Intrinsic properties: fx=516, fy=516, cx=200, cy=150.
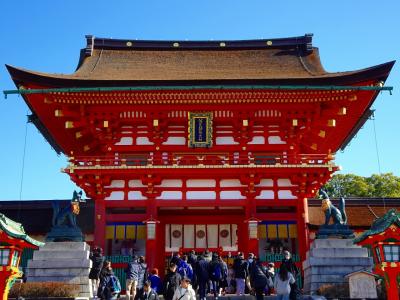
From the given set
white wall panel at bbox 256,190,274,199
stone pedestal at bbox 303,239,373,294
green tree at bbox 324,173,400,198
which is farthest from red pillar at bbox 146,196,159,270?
green tree at bbox 324,173,400,198

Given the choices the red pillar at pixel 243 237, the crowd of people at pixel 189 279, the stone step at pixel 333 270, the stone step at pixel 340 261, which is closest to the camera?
the crowd of people at pixel 189 279

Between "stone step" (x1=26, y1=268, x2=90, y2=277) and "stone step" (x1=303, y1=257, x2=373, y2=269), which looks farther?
"stone step" (x1=26, y1=268, x2=90, y2=277)

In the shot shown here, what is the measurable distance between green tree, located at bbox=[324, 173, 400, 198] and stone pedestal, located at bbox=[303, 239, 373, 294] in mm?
32984

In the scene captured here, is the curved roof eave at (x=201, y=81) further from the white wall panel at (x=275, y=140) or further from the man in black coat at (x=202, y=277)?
the man in black coat at (x=202, y=277)

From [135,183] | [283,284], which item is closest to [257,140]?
[135,183]

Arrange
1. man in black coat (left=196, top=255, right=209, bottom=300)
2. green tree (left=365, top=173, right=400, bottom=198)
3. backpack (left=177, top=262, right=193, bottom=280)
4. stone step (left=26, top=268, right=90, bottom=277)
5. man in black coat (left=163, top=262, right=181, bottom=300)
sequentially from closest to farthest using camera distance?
man in black coat (left=163, top=262, right=181, bottom=300) → man in black coat (left=196, top=255, right=209, bottom=300) → backpack (left=177, top=262, right=193, bottom=280) → stone step (left=26, top=268, right=90, bottom=277) → green tree (left=365, top=173, right=400, bottom=198)

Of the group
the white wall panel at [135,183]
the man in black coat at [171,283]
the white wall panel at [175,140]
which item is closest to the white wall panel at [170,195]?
the white wall panel at [135,183]

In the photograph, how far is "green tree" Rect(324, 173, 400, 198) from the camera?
164 feet

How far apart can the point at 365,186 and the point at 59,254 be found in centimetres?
3935

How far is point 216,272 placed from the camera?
601 inches

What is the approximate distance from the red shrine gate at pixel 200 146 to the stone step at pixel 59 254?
109 inches

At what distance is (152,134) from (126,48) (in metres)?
8.38

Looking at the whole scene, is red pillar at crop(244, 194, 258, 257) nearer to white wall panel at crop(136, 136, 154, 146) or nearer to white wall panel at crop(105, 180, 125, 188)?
white wall panel at crop(136, 136, 154, 146)

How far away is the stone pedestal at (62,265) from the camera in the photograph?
17.8m
